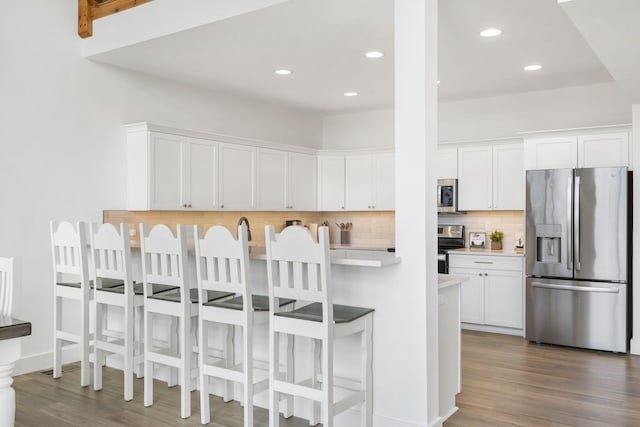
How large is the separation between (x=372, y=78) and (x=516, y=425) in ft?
11.8

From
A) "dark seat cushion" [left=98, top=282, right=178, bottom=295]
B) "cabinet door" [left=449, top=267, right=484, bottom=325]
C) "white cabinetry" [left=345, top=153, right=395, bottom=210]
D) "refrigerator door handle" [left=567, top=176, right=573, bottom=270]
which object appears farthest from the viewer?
"white cabinetry" [left=345, top=153, right=395, bottom=210]

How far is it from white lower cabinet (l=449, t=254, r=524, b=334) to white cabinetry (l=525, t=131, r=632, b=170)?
1078 mm

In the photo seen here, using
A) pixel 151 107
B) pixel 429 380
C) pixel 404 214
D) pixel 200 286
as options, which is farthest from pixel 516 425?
pixel 151 107

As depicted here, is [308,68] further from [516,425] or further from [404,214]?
[516,425]

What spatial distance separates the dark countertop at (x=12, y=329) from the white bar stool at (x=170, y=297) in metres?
1.33

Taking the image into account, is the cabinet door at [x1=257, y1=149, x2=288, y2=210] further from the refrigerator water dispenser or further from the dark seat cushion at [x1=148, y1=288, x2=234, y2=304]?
the refrigerator water dispenser

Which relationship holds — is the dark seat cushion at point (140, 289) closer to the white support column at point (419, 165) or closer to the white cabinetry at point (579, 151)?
the white support column at point (419, 165)

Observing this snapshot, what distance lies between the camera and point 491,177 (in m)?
6.44

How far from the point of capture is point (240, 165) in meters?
6.29

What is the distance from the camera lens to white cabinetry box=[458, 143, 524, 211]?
20.6 ft

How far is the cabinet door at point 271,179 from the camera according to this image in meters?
6.59

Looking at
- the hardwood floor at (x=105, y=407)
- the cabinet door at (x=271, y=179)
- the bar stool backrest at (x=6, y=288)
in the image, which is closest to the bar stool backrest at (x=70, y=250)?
the hardwood floor at (x=105, y=407)

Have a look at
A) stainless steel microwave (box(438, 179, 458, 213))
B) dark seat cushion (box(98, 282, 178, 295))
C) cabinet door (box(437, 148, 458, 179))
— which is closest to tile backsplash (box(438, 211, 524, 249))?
stainless steel microwave (box(438, 179, 458, 213))

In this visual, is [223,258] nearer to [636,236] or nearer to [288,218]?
[636,236]
